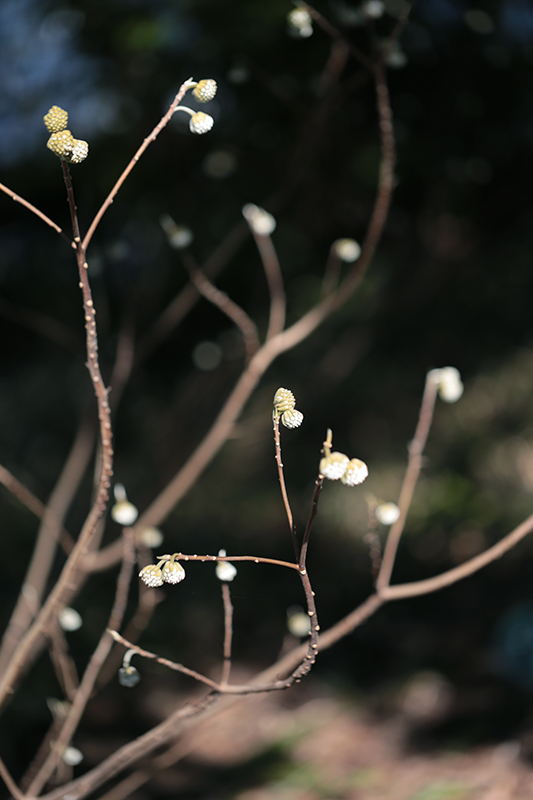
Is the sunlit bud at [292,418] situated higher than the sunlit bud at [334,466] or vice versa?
the sunlit bud at [292,418]

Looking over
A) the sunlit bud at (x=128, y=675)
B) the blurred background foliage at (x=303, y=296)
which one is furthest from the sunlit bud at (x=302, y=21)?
the sunlit bud at (x=128, y=675)

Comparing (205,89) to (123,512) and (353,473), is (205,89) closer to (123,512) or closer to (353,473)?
(353,473)

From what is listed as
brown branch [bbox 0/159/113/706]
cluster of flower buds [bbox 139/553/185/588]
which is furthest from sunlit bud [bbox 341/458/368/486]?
brown branch [bbox 0/159/113/706]

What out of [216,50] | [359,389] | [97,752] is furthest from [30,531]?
[216,50]

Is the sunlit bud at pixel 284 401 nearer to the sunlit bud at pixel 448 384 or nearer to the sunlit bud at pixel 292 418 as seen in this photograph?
the sunlit bud at pixel 292 418

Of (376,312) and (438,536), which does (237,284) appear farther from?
(438,536)

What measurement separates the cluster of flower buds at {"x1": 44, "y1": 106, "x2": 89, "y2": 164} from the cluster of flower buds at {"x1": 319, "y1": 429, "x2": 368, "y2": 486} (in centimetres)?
34

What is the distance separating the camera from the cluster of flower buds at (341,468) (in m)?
0.54

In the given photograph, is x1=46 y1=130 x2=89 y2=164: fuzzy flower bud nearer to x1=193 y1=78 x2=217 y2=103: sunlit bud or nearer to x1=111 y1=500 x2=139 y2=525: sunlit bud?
x1=193 y1=78 x2=217 y2=103: sunlit bud

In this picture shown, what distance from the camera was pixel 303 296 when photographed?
3371 millimetres

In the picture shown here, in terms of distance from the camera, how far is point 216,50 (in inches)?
71.0

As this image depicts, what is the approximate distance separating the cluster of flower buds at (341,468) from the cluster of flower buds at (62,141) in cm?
34

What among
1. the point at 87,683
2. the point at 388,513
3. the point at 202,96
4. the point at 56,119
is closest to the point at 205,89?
the point at 202,96

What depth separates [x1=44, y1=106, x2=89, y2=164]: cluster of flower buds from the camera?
0.54m
